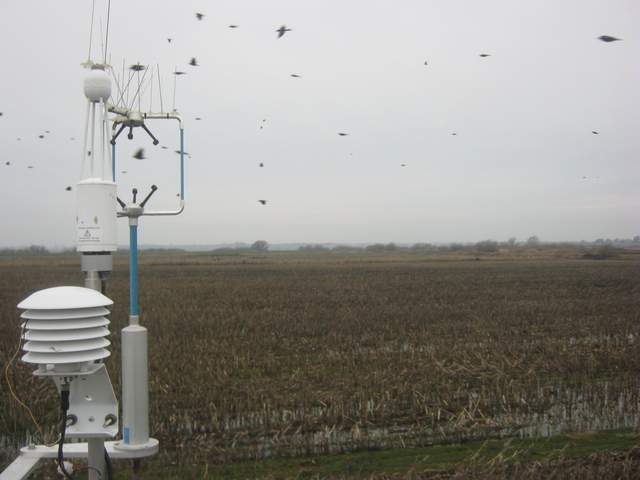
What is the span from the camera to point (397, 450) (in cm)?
633

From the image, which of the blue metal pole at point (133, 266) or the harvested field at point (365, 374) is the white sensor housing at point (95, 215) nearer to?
the blue metal pole at point (133, 266)

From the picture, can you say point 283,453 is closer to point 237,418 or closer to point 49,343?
point 237,418

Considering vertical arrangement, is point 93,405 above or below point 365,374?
above

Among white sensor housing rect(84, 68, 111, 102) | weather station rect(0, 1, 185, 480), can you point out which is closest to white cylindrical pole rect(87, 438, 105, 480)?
weather station rect(0, 1, 185, 480)

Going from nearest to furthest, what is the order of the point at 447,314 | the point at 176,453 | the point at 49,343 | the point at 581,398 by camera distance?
the point at 49,343 → the point at 176,453 → the point at 581,398 → the point at 447,314

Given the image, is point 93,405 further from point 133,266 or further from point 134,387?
point 133,266

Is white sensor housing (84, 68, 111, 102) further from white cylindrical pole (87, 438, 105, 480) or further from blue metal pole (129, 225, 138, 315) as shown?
white cylindrical pole (87, 438, 105, 480)

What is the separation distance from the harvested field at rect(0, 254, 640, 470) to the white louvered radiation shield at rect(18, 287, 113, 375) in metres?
3.00

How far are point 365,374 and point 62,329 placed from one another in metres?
7.21

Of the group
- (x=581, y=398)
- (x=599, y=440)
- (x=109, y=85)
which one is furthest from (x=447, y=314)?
(x=109, y=85)

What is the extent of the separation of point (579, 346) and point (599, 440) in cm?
675

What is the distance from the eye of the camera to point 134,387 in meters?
3.80

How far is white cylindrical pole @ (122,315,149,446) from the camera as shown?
3795mm

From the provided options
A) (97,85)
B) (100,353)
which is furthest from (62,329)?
(97,85)
